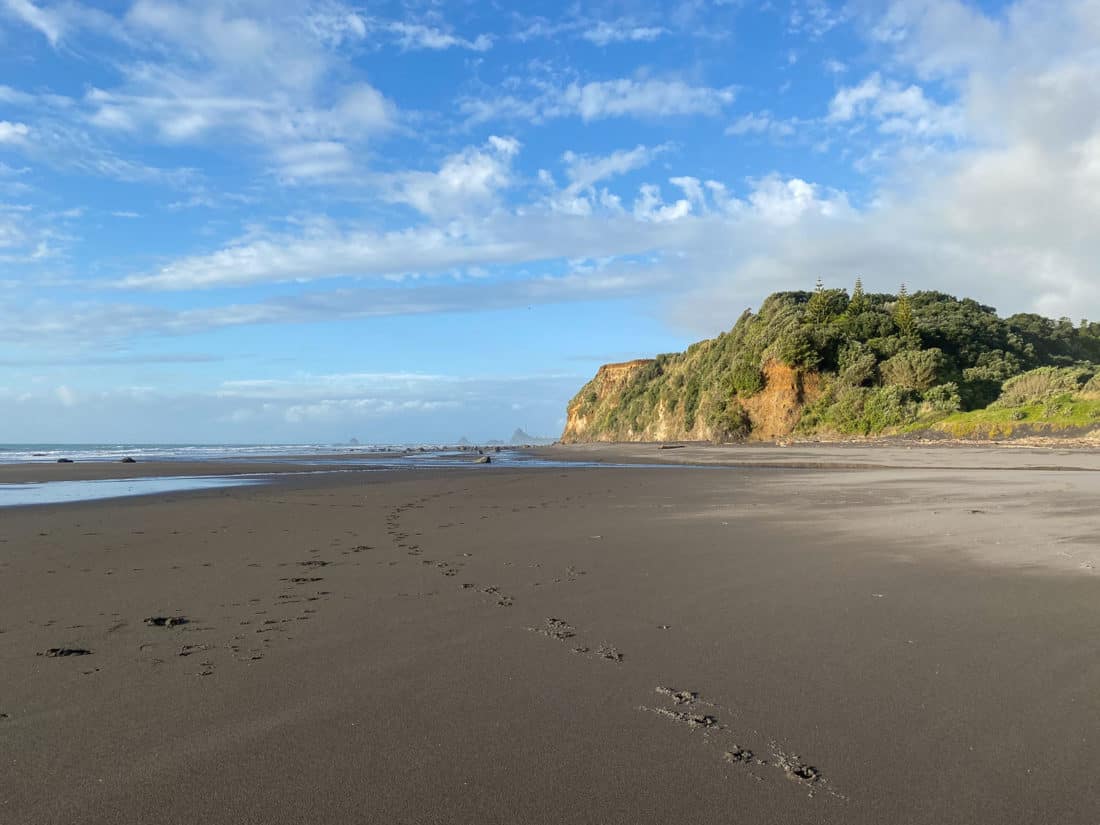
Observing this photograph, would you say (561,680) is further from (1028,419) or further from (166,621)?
(1028,419)

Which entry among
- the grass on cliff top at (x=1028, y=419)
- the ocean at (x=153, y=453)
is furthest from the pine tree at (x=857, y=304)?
the ocean at (x=153, y=453)

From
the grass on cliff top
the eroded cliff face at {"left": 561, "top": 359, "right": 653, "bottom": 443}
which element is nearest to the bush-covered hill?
the grass on cliff top

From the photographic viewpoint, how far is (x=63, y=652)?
4.53 metres

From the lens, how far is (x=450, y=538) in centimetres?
948

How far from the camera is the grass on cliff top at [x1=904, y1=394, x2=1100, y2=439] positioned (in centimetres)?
3319

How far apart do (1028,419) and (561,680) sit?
1641 inches

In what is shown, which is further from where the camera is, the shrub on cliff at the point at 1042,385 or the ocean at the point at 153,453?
the ocean at the point at 153,453

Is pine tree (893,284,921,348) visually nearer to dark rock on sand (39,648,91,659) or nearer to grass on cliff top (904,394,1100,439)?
grass on cliff top (904,394,1100,439)

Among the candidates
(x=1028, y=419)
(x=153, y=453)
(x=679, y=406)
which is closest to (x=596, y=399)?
(x=679, y=406)

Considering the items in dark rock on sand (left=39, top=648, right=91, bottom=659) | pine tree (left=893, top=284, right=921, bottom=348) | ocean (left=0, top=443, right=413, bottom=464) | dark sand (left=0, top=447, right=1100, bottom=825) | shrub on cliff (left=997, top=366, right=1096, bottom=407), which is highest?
pine tree (left=893, top=284, right=921, bottom=348)

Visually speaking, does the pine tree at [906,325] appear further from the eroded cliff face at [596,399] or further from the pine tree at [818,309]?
the eroded cliff face at [596,399]

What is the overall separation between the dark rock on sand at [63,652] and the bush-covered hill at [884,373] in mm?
40376

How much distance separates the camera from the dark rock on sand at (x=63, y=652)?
447 centimetres

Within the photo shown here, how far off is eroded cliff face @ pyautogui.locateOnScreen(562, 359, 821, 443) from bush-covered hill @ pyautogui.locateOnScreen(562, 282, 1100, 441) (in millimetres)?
144
